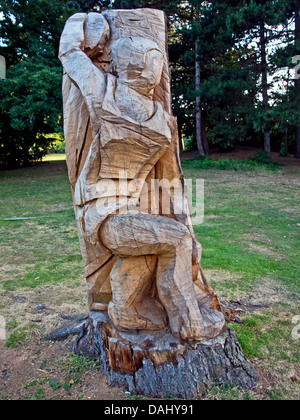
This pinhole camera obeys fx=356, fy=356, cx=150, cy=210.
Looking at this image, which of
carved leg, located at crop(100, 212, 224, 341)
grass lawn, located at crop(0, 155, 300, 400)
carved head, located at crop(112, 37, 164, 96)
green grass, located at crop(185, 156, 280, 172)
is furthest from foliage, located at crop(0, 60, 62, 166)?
carved leg, located at crop(100, 212, 224, 341)

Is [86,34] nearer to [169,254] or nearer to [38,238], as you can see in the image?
[169,254]

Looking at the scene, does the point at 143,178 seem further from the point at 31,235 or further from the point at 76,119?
the point at 31,235

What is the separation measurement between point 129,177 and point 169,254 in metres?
0.60

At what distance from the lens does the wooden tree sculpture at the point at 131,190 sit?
2262 millimetres

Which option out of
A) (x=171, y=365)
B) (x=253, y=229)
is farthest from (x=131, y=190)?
(x=253, y=229)

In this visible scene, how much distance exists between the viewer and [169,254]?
8.09 ft

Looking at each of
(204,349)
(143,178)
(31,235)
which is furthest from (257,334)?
(31,235)

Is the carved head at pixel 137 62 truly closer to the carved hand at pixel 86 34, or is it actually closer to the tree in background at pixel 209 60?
the carved hand at pixel 86 34

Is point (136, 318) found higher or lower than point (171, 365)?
higher

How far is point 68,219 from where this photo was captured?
7957mm

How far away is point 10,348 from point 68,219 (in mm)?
4899

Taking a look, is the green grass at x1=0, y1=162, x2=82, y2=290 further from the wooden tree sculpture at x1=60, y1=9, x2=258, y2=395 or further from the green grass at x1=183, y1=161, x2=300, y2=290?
the wooden tree sculpture at x1=60, y1=9, x2=258, y2=395

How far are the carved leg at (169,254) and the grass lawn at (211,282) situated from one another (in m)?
0.49

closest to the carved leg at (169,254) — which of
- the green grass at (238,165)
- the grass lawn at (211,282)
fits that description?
the grass lawn at (211,282)
